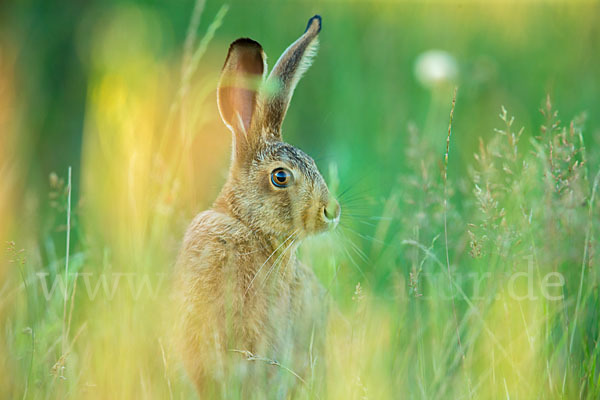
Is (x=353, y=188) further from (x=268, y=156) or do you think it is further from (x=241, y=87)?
(x=241, y=87)

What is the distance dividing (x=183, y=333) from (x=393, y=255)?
4.14ft

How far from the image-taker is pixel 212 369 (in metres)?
2.73

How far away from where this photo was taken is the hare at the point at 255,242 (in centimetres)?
277

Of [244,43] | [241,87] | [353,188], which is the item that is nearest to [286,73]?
[241,87]

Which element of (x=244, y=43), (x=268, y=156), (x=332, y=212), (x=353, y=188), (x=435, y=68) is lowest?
(x=332, y=212)

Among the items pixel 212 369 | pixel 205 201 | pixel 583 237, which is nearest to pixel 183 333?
pixel 212 369

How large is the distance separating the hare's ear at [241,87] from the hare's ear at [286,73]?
75 mm

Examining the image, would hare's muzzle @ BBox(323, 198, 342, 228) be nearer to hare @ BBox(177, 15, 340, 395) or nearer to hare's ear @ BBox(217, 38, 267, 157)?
hare @ BBox(177, 15, 340, 395)

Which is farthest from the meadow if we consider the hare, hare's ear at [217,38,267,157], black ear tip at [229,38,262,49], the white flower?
black ear tip at [229,38,262,49]

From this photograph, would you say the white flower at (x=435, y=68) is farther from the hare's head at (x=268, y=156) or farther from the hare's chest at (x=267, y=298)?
the hare's chest at (x=267, y=298)

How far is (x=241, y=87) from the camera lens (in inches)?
116

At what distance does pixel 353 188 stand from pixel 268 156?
3.75 feet

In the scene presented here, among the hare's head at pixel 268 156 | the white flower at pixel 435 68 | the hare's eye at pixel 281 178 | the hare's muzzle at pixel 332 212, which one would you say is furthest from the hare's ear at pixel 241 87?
the white flower at pixel 435 68

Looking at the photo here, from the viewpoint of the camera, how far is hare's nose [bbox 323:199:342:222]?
2.88 metres
